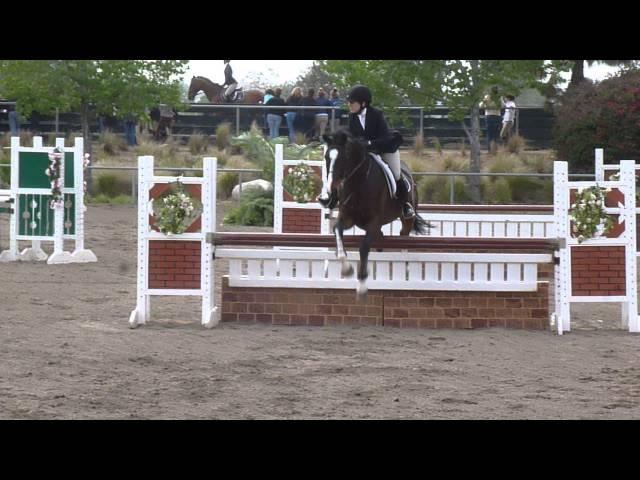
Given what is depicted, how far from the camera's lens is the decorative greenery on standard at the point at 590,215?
9.80m

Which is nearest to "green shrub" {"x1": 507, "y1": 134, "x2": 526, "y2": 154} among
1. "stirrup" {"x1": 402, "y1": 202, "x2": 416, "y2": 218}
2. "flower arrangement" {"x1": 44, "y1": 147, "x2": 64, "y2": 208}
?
"flower arrangement" {"x1": 44, "y1": 147, "x2": 64, "y2": 208}

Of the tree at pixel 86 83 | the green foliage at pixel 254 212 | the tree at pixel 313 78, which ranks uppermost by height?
the tree at pixel 313 78

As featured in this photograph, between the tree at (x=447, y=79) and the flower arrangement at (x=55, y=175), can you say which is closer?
the flower arrangement at (x=55, y=175)

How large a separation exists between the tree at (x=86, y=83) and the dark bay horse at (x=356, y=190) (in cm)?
1289

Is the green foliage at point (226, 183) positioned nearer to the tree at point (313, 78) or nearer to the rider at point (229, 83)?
the rider at point (229, 83)

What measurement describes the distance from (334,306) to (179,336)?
4.75 ft

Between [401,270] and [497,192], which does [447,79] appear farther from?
[401,270]

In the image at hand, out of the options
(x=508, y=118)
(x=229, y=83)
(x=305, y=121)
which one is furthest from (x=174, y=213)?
(x=229, y=83)

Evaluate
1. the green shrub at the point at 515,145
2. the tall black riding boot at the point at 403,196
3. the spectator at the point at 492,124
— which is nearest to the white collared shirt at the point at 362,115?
the tall black riding boot at the point at 403,196

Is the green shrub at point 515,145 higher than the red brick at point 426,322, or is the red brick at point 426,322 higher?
the green shrub at point 515,145

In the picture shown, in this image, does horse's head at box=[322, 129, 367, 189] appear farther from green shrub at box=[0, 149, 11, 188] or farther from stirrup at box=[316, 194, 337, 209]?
green shrub at box=[0, 149, 11, 188]

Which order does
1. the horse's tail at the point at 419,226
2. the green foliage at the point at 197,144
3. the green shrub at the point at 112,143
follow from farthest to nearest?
the green shrub at the point at 112,143 < the green foliage at the point at 197,144 < the horse's tail at the point at 419,226

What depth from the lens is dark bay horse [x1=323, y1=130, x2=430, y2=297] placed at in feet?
31.5

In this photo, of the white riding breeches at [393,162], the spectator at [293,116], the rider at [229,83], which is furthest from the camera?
the rider at [229,83]
